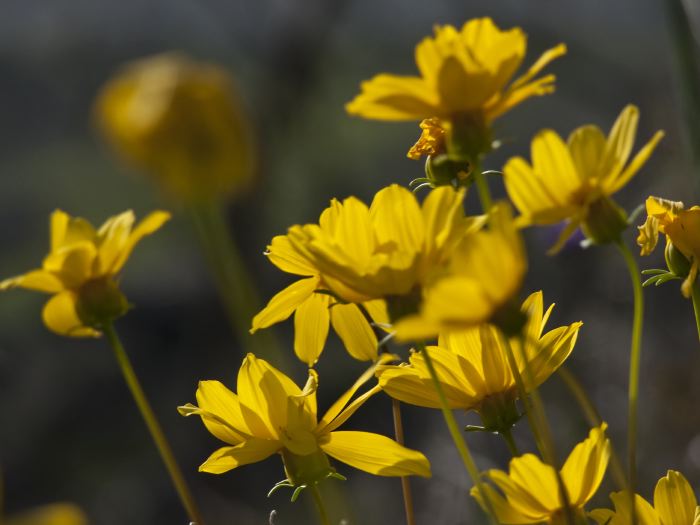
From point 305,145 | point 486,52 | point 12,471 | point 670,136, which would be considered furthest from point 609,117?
point 486,52

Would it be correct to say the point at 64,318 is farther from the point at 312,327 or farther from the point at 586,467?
the point at 586,467

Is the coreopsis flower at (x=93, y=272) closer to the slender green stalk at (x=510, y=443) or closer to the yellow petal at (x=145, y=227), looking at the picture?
the yellow petal at (x=145, y=227)

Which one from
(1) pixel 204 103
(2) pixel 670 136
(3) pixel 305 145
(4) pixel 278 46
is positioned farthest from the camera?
(3) pixel 305 145

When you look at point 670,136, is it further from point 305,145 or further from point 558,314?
point 305,145

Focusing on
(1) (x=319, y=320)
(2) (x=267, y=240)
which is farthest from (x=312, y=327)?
(2) (x=267, y=240)

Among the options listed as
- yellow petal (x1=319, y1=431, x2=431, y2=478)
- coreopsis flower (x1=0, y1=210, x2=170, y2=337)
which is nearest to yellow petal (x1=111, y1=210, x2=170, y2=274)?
coreopsis flower (x1=0, y1=210, x2=170, y2=337)

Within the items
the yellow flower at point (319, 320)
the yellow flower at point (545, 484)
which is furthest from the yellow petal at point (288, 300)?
the yellow flower at point (545, 484)

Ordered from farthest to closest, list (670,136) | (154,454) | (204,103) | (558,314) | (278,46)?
(278,46) → (154,454) → (558,314) → (670,136) → (204,103)
